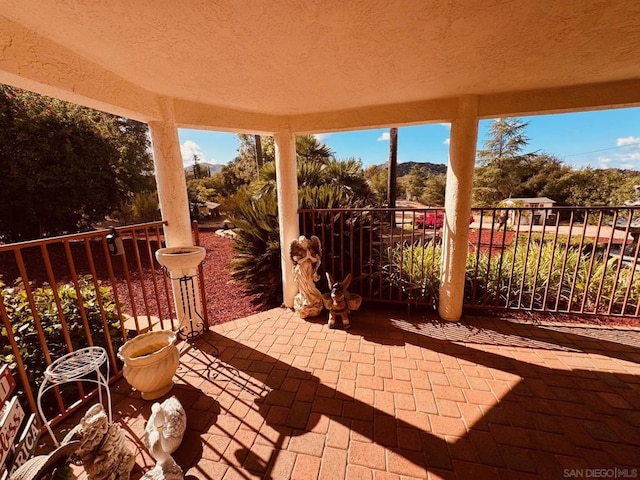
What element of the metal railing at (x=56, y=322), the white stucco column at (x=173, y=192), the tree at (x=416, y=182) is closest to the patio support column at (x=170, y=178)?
the white stucco column at (x=173, y=192)

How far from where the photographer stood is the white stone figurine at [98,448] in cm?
104

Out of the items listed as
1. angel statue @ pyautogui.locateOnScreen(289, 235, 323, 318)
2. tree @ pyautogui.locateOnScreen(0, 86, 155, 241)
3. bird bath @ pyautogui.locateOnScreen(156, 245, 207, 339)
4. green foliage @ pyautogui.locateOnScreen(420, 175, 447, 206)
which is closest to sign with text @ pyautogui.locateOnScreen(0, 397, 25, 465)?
bird bath @ pyautogui.locateOnScreen(156, 245, 207, 339)

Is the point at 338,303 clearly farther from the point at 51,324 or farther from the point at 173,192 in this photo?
the point at 51,324

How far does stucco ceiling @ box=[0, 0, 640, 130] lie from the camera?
1184mm

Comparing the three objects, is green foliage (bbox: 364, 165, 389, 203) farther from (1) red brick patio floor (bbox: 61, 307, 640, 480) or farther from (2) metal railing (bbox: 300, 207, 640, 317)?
(1) red brick patio floor (bbox: 61, 307, 640, 480)

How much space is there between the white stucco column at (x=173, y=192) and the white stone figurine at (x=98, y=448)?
4.50 ft

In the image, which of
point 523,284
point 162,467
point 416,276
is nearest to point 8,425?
point 162,467

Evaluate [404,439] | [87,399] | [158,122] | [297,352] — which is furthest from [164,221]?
[404,439]

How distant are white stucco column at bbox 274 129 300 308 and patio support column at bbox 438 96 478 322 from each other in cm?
165

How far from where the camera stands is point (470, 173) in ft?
8.15

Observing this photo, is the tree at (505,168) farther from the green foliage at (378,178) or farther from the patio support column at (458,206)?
the patio support column at (458,206)

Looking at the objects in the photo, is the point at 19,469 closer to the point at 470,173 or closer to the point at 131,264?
the point at 470,173

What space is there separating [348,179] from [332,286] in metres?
3.40

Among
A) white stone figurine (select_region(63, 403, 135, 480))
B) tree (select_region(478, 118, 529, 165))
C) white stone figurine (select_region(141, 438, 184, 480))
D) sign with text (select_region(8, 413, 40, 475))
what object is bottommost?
white stone figurine (select_region(141, 438, 184, 480))
